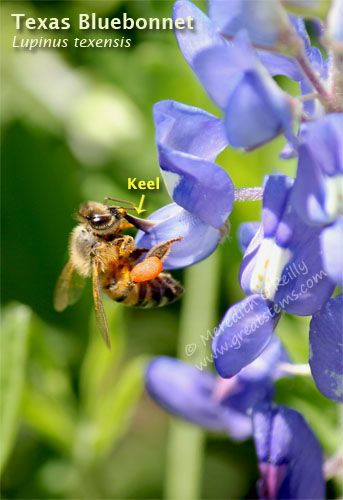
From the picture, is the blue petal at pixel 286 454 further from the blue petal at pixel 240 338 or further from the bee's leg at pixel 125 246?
the bee's leg at pixel 125 246

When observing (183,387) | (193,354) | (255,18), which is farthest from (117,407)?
(255,18)

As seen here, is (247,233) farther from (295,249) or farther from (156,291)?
(156,291)

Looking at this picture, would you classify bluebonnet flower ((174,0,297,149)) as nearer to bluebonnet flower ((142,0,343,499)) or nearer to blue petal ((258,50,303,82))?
bluebonnet flower ((142,0,343,499))

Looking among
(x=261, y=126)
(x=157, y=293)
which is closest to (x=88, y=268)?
(x=157, y=293)

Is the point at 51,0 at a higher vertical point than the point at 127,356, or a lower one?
higher

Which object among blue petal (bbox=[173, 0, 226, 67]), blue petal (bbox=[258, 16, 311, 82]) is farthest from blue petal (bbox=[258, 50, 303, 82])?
blue petal (bbox=[173, 0, 226, 67])

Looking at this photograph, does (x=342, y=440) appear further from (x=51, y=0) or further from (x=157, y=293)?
(x=51, y=0)
